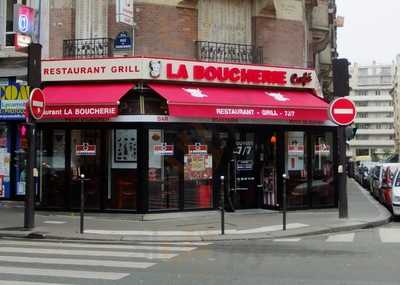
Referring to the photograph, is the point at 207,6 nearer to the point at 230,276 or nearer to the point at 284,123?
the point at 284,123

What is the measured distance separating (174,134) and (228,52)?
11.5ft

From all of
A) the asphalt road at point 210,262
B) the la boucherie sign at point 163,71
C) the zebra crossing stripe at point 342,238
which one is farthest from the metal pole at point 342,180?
the asphalt road at point 210,262

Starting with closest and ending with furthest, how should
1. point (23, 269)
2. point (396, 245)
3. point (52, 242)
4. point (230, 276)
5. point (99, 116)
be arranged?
1. point (230, 276)
2. point (23, 269)
3. point (396, 245)
4. point (52, 242)
5. point (99, 116)

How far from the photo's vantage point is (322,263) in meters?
9.79

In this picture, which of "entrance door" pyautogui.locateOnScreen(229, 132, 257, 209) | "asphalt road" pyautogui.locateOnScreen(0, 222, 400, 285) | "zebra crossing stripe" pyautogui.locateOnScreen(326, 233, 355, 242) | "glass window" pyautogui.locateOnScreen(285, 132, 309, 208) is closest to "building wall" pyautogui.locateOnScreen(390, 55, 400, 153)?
"glass window" pyautogui.locateOnScreen(285, 132, 309, 208)

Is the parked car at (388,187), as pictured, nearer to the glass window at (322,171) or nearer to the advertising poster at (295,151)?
the glass window at (322,171)

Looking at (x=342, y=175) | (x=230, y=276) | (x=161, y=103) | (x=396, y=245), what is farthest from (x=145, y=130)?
(x=230, y=276)

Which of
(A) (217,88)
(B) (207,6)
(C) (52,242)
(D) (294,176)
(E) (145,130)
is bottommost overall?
(C) (52,242)

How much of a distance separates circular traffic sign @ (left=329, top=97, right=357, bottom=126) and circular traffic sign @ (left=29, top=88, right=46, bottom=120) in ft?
24.1

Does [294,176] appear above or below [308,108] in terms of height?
below

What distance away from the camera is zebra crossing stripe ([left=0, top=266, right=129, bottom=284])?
28.5 ft

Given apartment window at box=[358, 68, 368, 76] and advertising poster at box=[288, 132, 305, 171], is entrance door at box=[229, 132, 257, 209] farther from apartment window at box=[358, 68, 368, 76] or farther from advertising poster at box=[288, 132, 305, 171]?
apartment window at box=[358, 68, 368, 76]

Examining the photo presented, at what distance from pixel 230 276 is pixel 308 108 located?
1008cm

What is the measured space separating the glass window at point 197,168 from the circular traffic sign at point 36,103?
4.13 m
